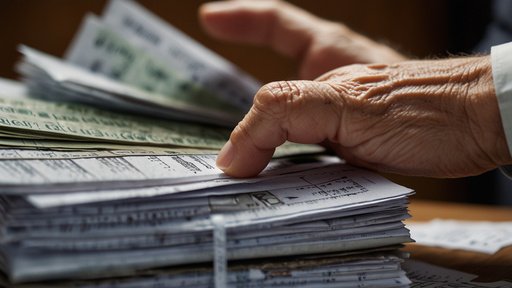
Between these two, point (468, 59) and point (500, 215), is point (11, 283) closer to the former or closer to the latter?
point (468, 59)

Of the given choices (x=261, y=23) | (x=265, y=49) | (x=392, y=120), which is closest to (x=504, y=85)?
(x=392, y=120)

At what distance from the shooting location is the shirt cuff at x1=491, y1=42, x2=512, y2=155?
0.57m

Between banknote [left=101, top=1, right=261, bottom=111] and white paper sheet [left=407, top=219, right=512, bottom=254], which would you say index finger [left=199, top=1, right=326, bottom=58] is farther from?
white paper sheet [left=407, top=219, right=512, bottom=254]

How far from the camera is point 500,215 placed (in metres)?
0.95

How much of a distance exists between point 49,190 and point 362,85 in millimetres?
333

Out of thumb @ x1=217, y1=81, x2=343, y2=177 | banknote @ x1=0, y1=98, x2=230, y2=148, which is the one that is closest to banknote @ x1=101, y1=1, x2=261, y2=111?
banknote @ x1=0, y1=98, x2=230, y2=148

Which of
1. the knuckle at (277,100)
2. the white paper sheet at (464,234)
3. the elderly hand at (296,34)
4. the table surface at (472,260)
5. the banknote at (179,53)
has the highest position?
the elderly hand at (296,34)

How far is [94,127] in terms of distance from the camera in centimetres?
65

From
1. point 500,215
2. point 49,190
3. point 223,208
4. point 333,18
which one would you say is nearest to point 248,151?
point 223,208

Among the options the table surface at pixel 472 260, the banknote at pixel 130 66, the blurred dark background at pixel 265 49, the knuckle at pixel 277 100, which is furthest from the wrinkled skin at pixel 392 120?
the blurred dark background at pixel 265 49

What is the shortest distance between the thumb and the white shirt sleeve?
153mm

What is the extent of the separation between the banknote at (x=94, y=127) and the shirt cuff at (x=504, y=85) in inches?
12.5

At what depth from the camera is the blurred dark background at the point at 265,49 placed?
1.58 m

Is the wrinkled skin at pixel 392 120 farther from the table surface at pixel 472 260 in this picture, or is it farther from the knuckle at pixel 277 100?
the table surface at pixel 472 260
